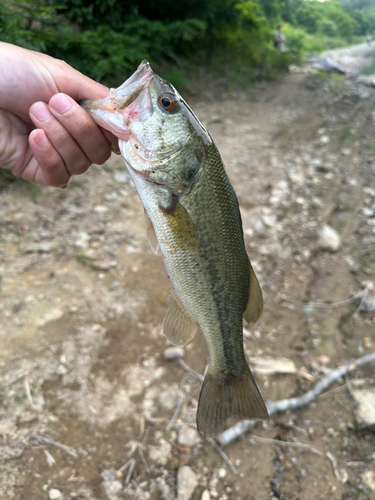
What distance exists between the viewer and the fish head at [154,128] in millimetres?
1594

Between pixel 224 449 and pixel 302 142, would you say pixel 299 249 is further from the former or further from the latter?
pixel 302 142

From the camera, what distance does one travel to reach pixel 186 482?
2.30 meters

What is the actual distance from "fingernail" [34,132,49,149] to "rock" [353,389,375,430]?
3233mm

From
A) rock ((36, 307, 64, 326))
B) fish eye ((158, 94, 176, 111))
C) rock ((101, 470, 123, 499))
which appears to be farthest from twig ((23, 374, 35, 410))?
fish eye ((158, 94, 176, 111))

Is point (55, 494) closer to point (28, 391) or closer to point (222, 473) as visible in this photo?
point (28, 391)

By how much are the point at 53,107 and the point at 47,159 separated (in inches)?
12.7

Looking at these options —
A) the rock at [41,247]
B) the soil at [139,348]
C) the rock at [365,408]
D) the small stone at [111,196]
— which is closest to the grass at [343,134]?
A: the soil at [139,348]

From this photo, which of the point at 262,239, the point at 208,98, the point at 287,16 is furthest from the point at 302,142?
the point at 287,16

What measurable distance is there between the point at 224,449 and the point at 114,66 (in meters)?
5.48

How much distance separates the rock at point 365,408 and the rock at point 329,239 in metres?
2.09

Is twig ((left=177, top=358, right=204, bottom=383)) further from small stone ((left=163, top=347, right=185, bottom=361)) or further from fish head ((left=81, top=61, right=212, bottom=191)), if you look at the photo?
fish head ((left=81, top=61, right=212, bottom=191))

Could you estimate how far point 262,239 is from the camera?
4656mm

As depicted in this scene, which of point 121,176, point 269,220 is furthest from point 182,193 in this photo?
point 121,176

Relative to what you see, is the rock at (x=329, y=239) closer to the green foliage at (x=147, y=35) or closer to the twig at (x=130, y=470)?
the twig at (x=130, y=470)
